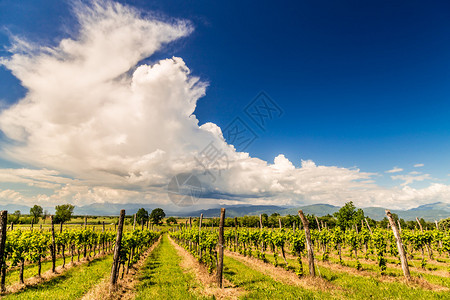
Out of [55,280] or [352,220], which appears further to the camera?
[352,220]

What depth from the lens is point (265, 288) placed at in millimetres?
11172

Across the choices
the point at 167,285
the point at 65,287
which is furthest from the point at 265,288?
the point at 65,287

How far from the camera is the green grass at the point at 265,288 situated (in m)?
9.75

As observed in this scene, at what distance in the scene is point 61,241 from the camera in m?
18.3

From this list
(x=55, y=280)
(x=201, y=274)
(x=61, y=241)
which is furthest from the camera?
(x=61, y=241)

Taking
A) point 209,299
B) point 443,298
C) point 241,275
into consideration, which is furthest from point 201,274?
point 443,298

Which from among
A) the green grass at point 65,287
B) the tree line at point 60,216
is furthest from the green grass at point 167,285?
the tree line at point 60,216

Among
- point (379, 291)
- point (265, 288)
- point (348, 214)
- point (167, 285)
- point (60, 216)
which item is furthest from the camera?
point (60, 216)

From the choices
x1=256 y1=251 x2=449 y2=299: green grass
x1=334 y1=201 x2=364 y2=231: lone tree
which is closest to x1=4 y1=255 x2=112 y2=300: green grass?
x1=256 y1=251 x2=449 y2=299: green grass

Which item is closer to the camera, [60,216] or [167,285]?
[167,285]

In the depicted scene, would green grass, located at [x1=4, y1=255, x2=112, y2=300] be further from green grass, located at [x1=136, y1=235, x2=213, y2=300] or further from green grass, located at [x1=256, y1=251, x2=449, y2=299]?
green grass, located at [x1=256, y1=251, x2=449, y2=299]

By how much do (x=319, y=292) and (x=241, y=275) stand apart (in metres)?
5.59

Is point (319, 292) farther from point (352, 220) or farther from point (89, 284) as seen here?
point (352, 220)

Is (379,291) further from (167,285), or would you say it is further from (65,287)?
(65,287)
